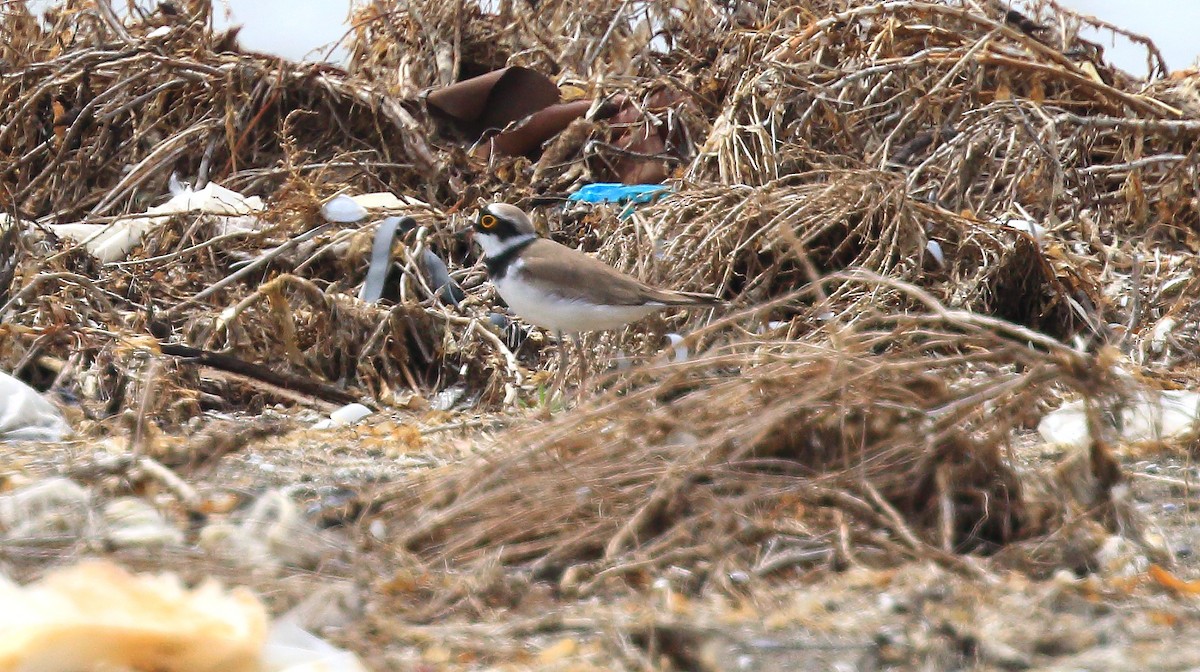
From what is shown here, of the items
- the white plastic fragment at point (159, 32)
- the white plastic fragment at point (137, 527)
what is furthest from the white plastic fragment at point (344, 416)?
the white plastic fragment at point (159, 32)

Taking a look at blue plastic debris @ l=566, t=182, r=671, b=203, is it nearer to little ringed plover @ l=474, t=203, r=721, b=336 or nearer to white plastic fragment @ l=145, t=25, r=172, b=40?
little ringed plover @ l=474, t=203, r=721, b=336

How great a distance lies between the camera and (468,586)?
8.86ft

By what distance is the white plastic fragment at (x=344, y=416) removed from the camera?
16.7ft

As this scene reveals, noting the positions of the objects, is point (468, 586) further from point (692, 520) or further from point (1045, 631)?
point (1045, 631)

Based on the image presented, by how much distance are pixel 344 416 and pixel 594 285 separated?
1.06 metres

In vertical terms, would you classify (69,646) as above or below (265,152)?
below

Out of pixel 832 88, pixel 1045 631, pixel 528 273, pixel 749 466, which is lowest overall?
pixel 1045 631

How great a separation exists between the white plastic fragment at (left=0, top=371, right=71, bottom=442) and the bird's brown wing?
5.92ft

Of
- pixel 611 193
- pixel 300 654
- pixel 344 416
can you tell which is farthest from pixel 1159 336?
pixel 300 654

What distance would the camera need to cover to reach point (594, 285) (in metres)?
5.45

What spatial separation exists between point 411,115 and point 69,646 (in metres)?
7.30

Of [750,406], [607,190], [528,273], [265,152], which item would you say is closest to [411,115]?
[265,152]

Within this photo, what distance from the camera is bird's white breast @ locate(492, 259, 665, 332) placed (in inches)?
214

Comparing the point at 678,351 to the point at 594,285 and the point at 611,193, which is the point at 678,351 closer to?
the point at 594,285
